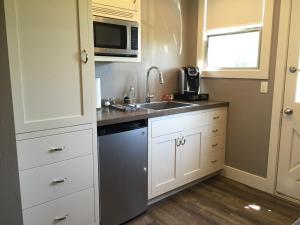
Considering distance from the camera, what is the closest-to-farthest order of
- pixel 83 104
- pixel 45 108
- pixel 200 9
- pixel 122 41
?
pixel 45 108
pixel 83 104
pixel 122 41
pixel 200 9

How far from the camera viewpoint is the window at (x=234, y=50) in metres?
2.80

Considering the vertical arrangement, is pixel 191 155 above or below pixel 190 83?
below

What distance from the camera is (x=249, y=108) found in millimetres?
2857

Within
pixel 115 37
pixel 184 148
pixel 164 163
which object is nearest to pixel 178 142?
pixel 184 148

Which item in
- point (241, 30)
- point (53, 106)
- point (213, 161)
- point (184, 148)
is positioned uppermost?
point (241, 30)

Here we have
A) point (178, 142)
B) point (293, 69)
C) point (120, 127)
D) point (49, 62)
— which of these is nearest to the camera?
point (49, 62)

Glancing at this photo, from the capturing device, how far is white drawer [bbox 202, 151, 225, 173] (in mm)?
2932

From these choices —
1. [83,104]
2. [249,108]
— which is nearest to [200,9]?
[249,108]

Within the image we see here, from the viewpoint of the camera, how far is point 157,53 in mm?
3045

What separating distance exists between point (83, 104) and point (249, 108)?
6.34 feet

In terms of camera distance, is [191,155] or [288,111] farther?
[191,155]

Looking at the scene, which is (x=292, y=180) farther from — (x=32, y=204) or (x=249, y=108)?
(x=32, y=204)

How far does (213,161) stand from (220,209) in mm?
679

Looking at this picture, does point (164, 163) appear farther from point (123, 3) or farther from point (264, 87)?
point (123, 3)
